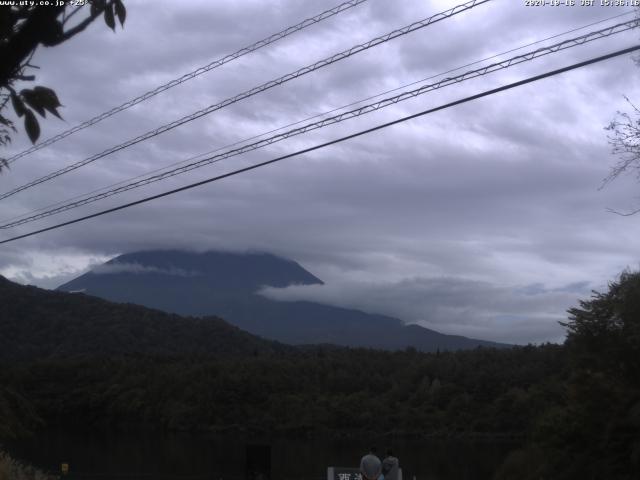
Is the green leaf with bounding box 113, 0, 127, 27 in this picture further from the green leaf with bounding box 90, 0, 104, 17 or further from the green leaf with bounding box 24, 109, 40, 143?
the green leaf with bounding box 24, 109, 40, 143

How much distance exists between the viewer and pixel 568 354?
27.7 m

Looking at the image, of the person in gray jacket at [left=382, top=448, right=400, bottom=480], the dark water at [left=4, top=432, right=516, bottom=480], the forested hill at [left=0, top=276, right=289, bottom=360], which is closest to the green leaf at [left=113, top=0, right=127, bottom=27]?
the person in gray jacket at [left=382, top=448, right=400, bottom=480]

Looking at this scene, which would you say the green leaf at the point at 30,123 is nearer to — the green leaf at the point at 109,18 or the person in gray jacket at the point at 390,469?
the green leaf at the point at 109,18

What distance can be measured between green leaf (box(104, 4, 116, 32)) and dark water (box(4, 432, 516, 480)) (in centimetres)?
3642

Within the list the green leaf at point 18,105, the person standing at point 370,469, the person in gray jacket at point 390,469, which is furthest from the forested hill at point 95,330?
the green leaf at point 18,105

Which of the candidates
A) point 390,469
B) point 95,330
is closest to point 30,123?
point 390,469

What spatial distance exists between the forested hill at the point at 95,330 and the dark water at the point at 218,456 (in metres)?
32.1

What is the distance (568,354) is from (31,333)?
10112 centimetres

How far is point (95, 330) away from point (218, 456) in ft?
238

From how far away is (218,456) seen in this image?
214 feet

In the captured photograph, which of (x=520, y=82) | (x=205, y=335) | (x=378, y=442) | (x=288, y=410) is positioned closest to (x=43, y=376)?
(x=288, y=410)

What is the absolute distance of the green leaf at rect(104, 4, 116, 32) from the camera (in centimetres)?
474

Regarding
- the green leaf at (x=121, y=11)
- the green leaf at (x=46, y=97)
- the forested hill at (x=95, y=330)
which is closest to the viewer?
the green leaf at (x=46, y=97)

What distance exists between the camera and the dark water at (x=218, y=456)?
5038 centimetres
